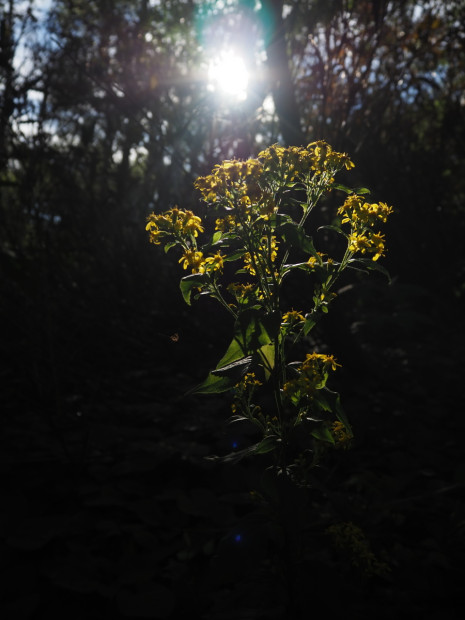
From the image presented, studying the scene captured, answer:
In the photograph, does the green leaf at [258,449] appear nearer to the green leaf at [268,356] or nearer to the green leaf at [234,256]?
the green leaf at [268,356]

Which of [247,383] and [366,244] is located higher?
[366,244]

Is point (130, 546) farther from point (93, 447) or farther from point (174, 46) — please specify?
point (174, 46)

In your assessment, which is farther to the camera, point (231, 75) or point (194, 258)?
point (231, 75)

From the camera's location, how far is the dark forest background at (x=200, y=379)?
1.78 meters

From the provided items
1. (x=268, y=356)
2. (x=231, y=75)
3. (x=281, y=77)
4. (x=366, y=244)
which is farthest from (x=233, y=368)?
(x=231, y=75)

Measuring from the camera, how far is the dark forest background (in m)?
1.78

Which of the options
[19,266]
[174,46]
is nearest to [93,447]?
[19,266]

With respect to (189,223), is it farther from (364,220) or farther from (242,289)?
(364,220)

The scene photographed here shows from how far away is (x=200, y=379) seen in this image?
3.70 metres

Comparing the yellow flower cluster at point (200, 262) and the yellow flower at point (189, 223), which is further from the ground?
the yellow flower at point (189, 223)

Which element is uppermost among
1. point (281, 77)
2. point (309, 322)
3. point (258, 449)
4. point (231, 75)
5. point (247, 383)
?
point (231, 75)

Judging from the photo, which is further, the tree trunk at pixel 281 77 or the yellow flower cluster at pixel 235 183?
the tree trunk at pixel 281 77

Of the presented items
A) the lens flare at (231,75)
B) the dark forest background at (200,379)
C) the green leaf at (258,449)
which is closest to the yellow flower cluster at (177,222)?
the green leaf at (258,449)

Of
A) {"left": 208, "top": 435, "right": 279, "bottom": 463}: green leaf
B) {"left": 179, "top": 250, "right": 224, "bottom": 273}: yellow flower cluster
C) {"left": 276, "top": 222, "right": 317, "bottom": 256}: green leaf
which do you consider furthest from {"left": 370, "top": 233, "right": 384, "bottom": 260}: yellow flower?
{"left": 208, "top": 435, "right": 279, "bottom": 463}: green leaf
